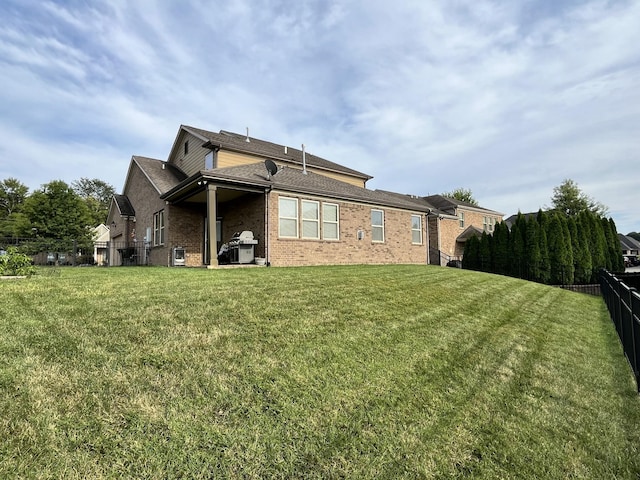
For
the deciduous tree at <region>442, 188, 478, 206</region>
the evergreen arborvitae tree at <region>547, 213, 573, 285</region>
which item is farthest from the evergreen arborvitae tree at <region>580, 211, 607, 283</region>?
the deciduous tree at <region>442, 188, 478, 206</region>

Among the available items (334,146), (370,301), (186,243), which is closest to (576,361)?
(370,301)

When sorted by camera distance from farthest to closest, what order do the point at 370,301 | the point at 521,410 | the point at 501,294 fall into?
the point at 501,294, the point at 370,301, the point at 521,410

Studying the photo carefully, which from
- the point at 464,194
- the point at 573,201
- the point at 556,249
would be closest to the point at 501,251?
the point at 556,249

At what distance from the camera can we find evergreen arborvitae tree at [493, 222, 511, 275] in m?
18.1

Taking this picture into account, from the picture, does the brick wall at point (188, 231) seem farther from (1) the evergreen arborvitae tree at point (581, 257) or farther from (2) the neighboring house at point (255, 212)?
(1) the evergreen arborvitae tree at point (581, 257)

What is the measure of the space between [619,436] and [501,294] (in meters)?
6.81

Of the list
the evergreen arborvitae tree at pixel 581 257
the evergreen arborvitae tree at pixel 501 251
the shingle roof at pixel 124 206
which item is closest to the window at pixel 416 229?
the evergreen arborvitae tree at pixel 501 251

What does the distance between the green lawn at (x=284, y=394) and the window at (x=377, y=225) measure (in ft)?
34.0

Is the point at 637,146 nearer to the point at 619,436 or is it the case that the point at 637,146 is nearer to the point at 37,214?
the point at 619,436

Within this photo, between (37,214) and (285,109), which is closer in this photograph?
(285,109)

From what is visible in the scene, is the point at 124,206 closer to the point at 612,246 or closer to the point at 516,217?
the point at 516,217

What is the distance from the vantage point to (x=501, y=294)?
940 centimetres

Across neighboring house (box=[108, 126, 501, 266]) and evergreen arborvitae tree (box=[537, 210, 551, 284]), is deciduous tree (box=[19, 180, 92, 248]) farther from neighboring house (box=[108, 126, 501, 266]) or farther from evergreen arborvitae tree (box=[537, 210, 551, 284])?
evergreen arborvitae tree (box=[537, 210, 551, 284])

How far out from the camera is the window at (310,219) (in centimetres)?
1337
